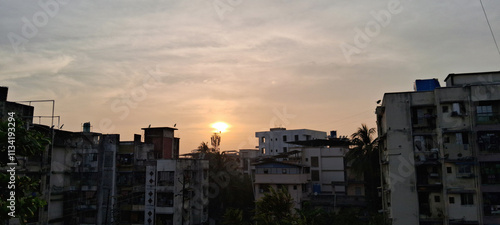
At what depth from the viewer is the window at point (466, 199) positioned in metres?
30.0

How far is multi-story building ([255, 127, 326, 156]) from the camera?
289ft

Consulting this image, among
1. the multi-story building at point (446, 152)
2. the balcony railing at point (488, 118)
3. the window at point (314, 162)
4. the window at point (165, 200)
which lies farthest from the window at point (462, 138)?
the window at point (165, 200)

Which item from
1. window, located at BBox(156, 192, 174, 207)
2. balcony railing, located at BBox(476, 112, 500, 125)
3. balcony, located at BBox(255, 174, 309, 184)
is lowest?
window, located at BBox(156, 192, 174, 207)

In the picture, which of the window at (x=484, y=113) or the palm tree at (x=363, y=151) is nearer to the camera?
the window at (x=484, y=113)

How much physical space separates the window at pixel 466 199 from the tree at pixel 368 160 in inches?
556

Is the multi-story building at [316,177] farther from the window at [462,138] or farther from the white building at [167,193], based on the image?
the window at [462,138]

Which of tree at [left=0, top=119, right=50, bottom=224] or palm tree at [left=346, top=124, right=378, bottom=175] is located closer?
tree at [left=0, top=119, right=50, bottom=224]

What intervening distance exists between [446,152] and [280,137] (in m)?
60.7

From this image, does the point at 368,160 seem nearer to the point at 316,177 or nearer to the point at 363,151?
the point at 363,151

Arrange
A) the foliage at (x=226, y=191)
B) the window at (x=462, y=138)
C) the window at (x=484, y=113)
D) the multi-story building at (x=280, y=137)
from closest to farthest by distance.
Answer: the window at (x=484, y=113)
the window at (x=462, y=138)
the foliage at (x=226, y=191)
the multi-story building at (x=280, y=137)

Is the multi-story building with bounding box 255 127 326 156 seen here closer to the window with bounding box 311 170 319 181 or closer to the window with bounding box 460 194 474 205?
the window with bounding box 311 170 319 181

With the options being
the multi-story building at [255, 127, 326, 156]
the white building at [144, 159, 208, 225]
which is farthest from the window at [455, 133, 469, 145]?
the multi-story building at [255, 127, 326, 156]

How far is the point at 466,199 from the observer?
30.2 metres

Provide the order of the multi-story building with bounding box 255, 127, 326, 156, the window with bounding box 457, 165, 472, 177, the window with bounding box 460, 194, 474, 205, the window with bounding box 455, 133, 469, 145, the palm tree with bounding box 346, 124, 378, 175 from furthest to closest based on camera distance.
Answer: the multi-story building with bounding box 255, 127, 326, 156
the palm tree with bounding box 346, 124, 378, 175
the window with bounding box 455, 133, 469, 145
the window with bounding box 457, 165, 472, 177
the window with bounding box 460, 194, 474, 205
